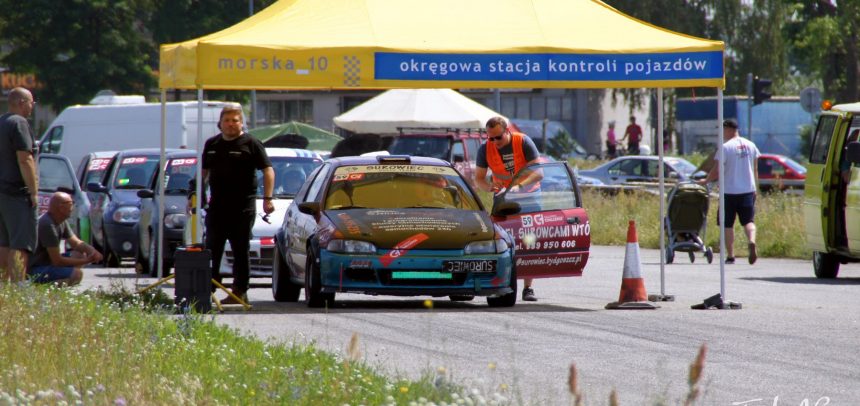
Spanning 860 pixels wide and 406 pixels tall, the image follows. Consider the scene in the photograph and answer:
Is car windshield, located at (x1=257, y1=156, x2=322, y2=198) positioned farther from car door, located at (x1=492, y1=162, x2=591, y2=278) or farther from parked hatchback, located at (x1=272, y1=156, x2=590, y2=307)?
car door, located at (x1=492, y1=162, x2=591, y2=278)

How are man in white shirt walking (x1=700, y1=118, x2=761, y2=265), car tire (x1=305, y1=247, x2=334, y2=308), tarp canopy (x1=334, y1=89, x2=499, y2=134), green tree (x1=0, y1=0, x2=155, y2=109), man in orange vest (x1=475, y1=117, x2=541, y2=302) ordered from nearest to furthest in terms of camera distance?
car tire (x1=305, y1=247, x2=334, y2=308) < man in orange vest (x1=475, y1=117, x2=541, y2=302) < man in white shirt walking (x1=700, y1=118, x2=761, y2=265) < tarp canopy (x1=334, y1=89, x2=499, y2=134) < green tree (x1=0, y1=0, x2=155, y2=109)

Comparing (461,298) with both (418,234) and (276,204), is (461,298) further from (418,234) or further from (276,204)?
(276,204)

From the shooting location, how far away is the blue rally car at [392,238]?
13664 mm

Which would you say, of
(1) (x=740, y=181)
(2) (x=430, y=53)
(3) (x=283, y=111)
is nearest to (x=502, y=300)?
(2) (x=430, y=53)

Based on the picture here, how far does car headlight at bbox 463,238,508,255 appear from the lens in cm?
1388

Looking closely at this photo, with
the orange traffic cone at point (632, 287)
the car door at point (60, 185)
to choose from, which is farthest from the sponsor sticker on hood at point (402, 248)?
the car door at point (60, 185)

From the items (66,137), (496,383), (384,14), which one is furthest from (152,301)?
(66,137)

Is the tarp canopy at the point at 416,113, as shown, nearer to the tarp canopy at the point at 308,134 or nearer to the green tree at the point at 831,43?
the tarp canopy at the point at 308,134

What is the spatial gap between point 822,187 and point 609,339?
7.41 metres

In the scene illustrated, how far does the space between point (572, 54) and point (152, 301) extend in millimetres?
4231

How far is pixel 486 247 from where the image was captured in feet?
45.8

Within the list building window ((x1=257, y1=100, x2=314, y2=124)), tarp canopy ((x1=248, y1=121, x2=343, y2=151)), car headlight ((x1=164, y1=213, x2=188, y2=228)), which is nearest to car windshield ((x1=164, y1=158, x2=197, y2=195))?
car headlight ((x1=164, y1=213, x2=188, y2=228))

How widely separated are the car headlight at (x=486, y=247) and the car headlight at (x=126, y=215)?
840 cm

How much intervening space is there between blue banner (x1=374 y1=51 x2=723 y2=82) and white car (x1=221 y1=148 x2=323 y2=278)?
2931 millimetres
